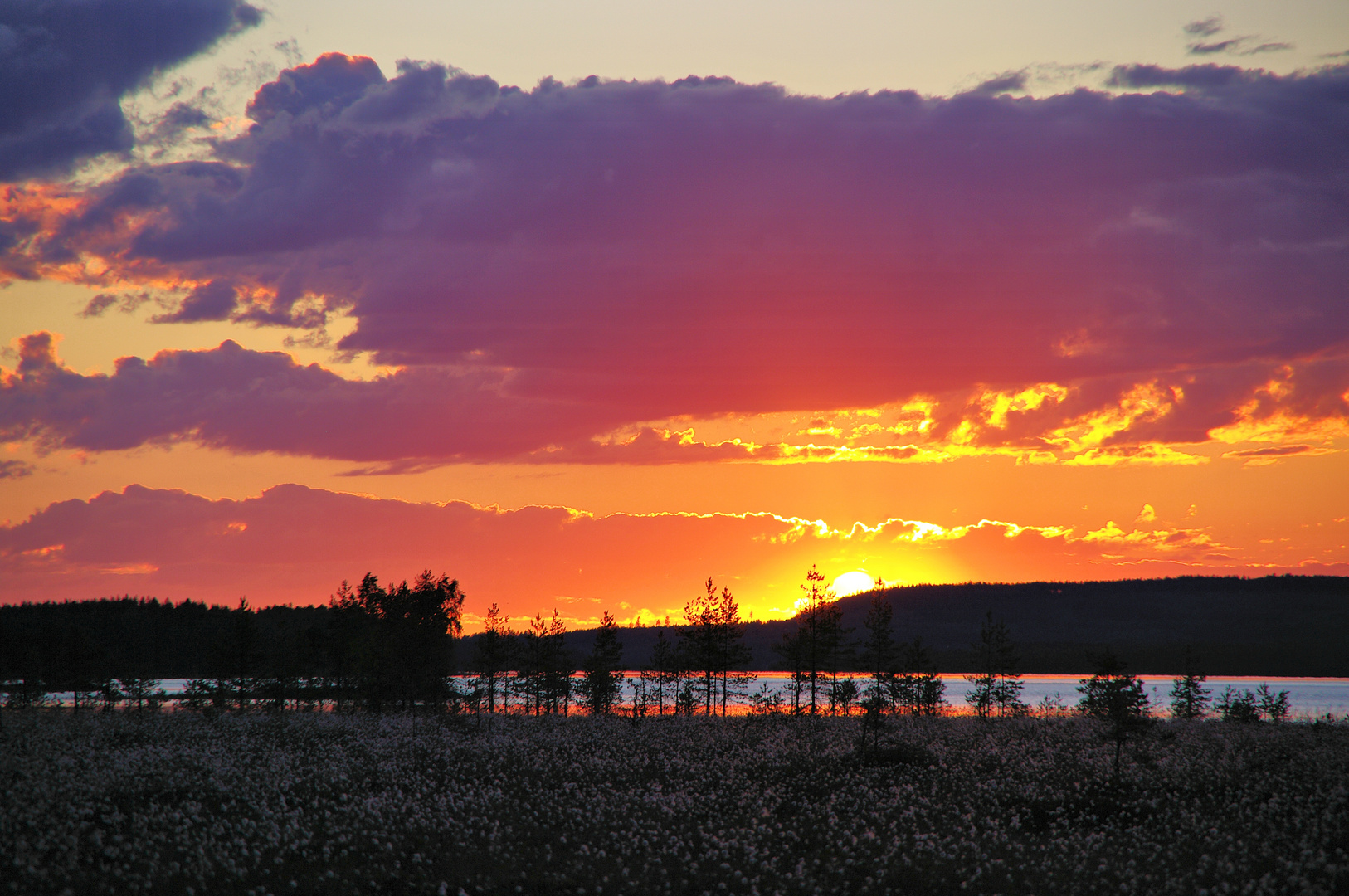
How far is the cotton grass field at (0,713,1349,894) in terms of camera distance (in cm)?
1994

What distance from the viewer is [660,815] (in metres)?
26.0

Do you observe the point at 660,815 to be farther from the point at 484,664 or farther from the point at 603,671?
the point at 484,664

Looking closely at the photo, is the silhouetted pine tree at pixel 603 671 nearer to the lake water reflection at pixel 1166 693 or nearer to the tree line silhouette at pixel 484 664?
the tree line silhouette at pixel 484 664

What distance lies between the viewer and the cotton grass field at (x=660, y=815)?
1994 centimetres

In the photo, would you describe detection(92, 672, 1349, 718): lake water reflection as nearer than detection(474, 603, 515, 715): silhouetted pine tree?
No

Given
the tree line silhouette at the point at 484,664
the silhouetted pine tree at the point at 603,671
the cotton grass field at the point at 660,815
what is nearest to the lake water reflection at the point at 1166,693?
the tree line silhouette at the point at 484,664

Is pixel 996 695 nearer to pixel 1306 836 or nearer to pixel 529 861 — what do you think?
pixel 1306 836

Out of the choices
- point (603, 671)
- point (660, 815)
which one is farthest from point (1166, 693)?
point (660, 815)

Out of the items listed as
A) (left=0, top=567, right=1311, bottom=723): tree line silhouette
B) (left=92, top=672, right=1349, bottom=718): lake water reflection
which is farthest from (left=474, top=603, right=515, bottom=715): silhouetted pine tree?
(left=92, top=672, right=1349, bottom=718): lake water reflection

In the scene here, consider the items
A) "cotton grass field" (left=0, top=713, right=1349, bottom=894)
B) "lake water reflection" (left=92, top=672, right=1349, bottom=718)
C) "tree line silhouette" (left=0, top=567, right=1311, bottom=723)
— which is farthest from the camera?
"lake water reflection" (left=92, top=672, right=1349, bottom=718)

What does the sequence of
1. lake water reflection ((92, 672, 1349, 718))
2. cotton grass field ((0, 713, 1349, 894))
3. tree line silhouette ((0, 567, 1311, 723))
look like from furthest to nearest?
lake water reflection ((92, 672, 1349, 718))
tree line silhouette ((0, 567, 1311, 723))
cotton grass field ((0, 713, 1349, 894))

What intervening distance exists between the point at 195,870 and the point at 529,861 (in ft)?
26.3

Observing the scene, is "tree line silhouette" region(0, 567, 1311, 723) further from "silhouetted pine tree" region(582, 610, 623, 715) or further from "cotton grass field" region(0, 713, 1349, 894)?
"cotton grass field" region(0, 713, 1349, 894)

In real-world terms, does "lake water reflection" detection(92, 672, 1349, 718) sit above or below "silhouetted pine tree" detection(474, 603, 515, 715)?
below
